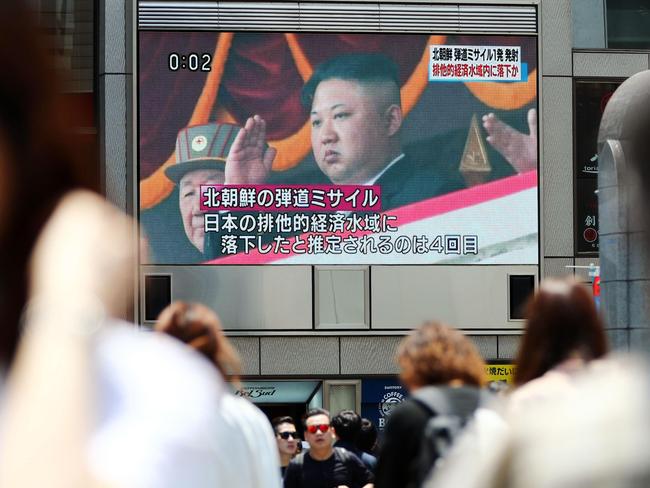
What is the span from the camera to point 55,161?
91 cm

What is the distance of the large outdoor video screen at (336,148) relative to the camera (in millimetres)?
20125

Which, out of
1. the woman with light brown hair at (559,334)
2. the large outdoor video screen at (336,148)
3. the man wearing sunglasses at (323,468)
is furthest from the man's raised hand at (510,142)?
the woman with light brown hair at (559,334)

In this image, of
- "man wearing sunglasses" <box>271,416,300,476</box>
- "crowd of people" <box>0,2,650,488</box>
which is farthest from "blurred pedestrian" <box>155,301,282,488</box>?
"man wearing sunglasses" <box>271,416,300,476</box>

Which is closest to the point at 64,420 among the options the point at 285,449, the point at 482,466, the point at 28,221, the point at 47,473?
the point at 47,473

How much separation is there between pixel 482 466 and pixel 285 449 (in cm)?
944

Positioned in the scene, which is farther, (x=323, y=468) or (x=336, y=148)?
(x=336, y=148)

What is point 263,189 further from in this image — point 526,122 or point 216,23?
point 526,122

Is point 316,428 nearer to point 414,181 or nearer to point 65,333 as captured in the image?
point 65,333

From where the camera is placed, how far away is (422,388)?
461cm

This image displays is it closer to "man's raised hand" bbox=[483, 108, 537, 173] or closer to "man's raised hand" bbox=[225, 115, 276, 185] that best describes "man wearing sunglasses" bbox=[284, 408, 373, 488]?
"man's raised hand" bbox=[225, 115, 276, 185]

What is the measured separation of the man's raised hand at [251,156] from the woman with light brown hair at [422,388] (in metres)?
15.3

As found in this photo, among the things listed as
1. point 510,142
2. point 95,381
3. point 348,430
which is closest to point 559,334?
point 95,381

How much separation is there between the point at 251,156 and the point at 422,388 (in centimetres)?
1576

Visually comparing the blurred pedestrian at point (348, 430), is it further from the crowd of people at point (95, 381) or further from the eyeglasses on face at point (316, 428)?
the crowd of people at point (95, 381)
